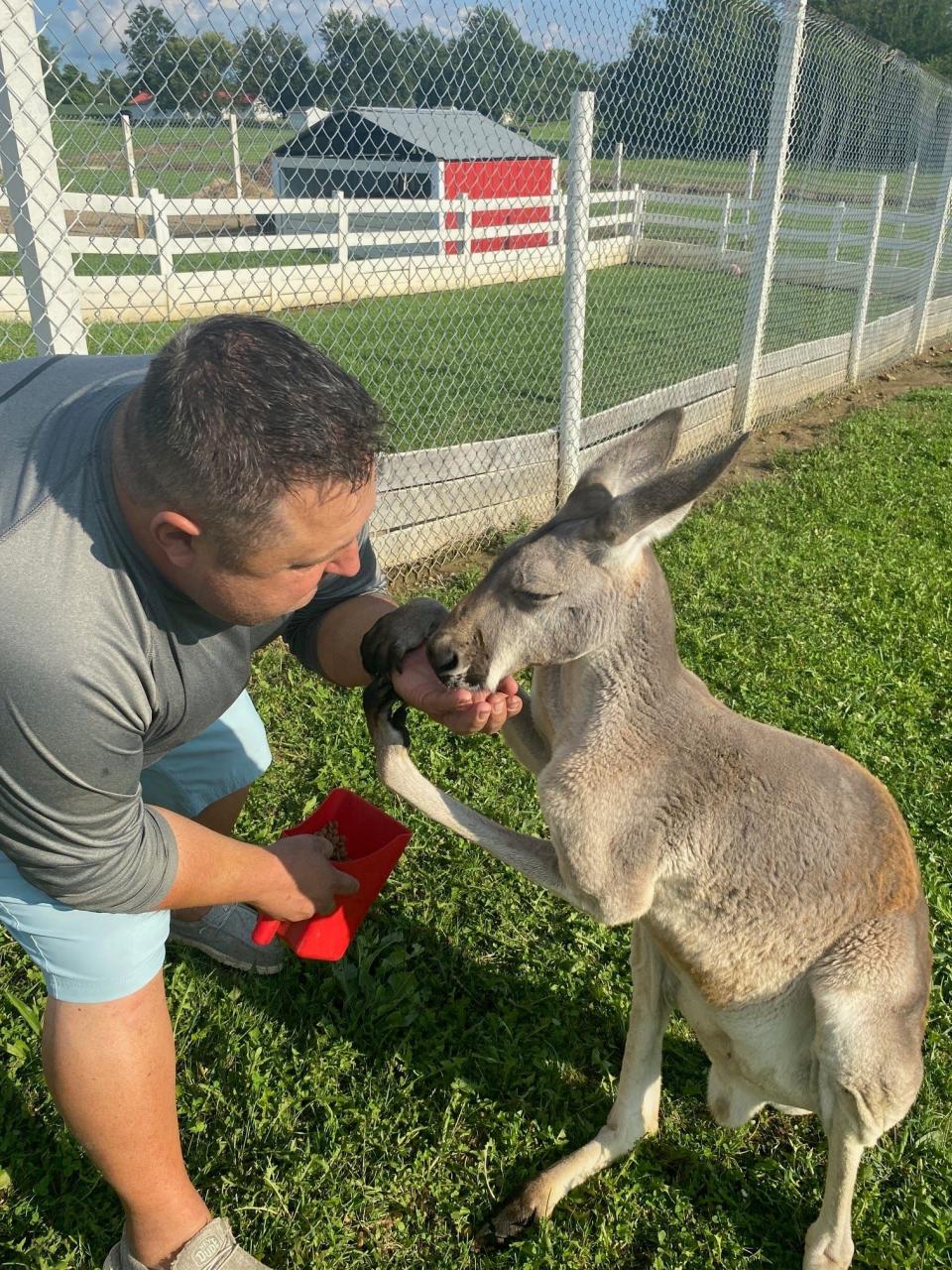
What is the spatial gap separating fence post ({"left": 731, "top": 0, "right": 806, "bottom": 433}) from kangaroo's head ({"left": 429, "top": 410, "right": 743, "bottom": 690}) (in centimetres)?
621

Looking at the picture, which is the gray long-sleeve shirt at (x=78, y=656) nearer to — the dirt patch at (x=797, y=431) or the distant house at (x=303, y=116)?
the dirt patch at (x=797, y=431)

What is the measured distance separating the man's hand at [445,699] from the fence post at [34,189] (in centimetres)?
181

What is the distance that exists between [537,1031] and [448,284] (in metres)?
5.85

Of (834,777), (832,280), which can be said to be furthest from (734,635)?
(832,280)

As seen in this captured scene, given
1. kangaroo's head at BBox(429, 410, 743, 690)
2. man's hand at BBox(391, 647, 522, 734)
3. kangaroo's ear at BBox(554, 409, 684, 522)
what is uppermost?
kangaroo's ear at BBox(554, 409, 684, 522)

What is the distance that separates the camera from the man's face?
173 cm

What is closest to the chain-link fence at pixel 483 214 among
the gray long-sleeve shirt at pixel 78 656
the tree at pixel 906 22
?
the gray long-sleeve shirt at pixel 78 656

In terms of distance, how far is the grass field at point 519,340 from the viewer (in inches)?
287

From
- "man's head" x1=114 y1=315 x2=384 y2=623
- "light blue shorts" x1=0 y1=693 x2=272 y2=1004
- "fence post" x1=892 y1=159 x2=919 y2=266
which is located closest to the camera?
"man's head" x1=114 y1=315 x2=384 y2=623

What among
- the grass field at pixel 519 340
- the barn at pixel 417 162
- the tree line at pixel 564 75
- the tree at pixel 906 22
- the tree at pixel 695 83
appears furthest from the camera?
the tree at pixel 906 22

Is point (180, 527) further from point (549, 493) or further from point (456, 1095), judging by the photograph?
point (549, 493)

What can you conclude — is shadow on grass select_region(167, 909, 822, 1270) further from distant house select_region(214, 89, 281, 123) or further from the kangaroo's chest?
distant house select_region(214, 89, 281, 123)

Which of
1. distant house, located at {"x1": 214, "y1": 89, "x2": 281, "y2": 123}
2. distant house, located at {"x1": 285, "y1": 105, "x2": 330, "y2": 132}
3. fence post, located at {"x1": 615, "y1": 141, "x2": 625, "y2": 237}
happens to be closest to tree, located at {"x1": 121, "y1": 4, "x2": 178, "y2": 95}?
distant house, located at {"x1": 214, "y1": 89, "x2": 281, "y2": 123}

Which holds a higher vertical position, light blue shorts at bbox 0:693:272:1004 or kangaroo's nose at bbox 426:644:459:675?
kangaroo's nose at bbox 426:644:459:675
